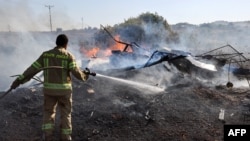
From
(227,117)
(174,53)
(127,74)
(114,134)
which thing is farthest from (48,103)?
(174,53)

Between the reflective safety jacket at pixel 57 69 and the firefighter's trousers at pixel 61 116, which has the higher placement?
the reflective safety jacket at pixel 57 69

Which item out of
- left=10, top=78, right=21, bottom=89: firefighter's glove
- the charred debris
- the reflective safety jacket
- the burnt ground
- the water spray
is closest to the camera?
left=10, top=78, right=21, bottom=89: firefighter's glove

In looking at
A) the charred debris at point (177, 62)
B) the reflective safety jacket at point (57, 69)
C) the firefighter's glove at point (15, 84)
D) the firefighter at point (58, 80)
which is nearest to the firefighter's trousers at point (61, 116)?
the firefighter at point (58, 80)

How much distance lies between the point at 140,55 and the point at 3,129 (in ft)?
21.2

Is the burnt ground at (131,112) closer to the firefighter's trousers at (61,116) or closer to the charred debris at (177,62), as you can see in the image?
the firefighter's trousers at (61,116)

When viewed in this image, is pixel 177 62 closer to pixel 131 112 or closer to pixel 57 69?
pixel 131 112

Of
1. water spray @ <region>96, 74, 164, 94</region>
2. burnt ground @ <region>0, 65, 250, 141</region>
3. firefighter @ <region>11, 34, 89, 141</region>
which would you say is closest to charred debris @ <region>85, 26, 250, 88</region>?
water spray @ <region>96, 74, 164, 94</region>

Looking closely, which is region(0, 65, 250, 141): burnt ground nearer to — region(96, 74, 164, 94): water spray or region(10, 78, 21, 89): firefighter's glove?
region(96, 74, 164, 94): water spray

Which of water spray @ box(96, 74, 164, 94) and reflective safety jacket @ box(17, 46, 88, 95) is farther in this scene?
water spray @ box(96, 74, 164, 94)

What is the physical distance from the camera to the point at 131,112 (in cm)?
726

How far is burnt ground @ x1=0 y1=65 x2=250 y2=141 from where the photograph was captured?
6297mm

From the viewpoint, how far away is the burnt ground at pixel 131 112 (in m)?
6.30

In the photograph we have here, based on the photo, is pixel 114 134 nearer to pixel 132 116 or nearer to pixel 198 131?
pixel 132 116

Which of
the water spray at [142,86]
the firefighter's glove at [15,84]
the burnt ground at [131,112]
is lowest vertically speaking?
the burnt ground at [131,112]
